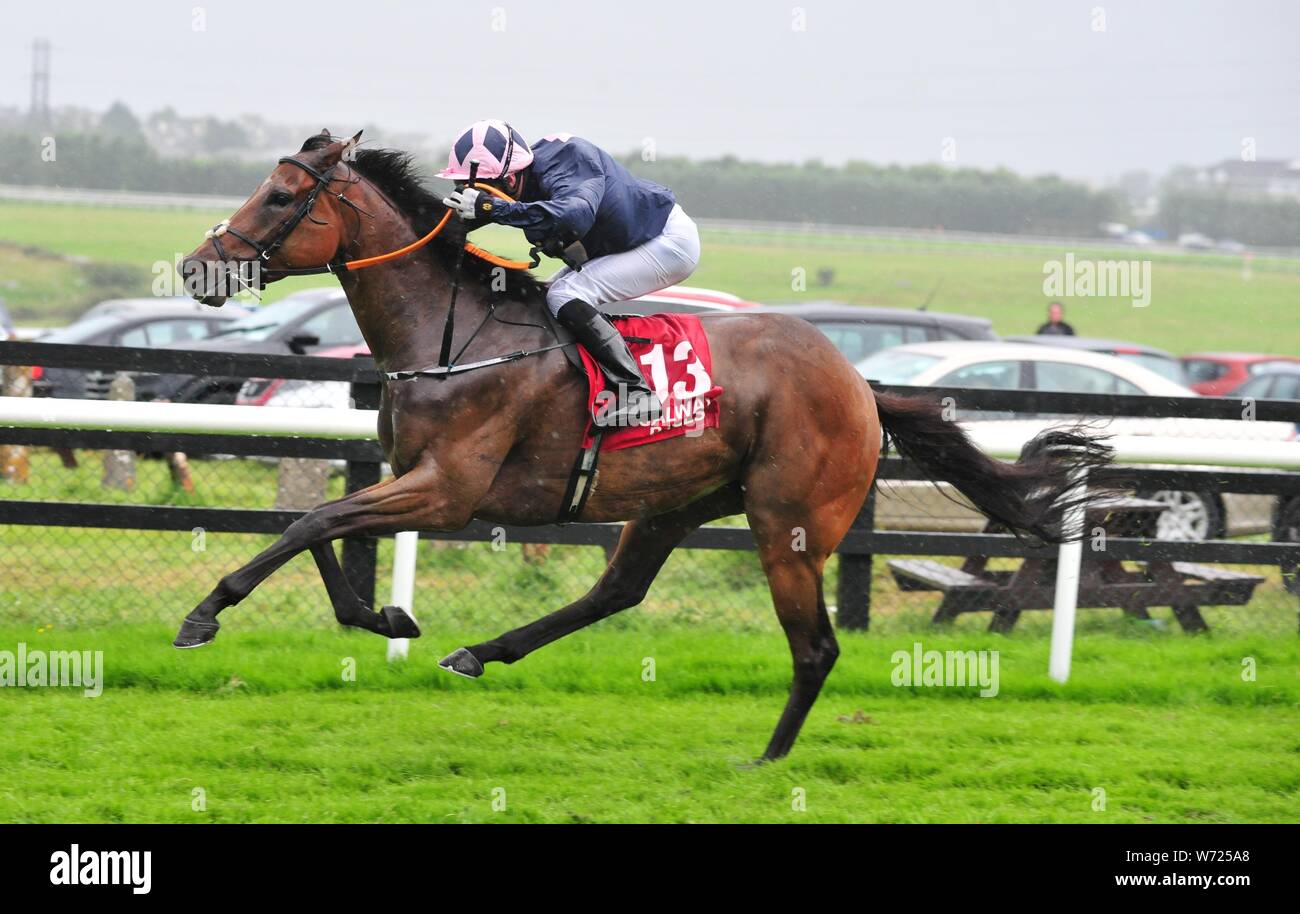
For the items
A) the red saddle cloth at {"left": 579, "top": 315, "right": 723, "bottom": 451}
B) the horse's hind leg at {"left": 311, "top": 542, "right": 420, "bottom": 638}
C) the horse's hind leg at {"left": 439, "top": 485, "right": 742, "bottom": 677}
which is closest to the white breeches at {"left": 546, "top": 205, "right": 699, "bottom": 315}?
the red saddle cloth at {"left": 579, "top": 315, "right": 723, "bottom": 451}

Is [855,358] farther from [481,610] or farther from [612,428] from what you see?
[612,428]

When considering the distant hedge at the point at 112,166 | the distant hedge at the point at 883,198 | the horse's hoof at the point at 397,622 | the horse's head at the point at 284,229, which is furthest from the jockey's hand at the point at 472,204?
the distant hedge at the point at 112,166

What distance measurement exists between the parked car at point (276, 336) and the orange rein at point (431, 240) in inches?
232

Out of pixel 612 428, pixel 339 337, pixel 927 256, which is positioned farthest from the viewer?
pixel 927 256

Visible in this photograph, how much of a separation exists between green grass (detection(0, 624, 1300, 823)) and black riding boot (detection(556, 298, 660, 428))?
4.38 feet

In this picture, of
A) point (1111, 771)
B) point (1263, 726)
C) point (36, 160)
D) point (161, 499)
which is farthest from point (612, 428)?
point (36, 160)

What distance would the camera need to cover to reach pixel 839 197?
39625 mm

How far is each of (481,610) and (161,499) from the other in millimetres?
2699

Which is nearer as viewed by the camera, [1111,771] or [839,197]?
Result: [1111,771]

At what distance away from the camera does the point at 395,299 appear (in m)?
5.08

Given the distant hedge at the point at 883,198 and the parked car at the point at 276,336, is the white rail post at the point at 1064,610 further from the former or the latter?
the distant hedge at the point at 883,198

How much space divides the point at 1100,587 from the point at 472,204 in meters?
4.30

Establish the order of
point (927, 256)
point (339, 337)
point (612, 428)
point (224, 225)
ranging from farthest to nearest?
point (927, 256) < point (339, 337) < point (612, 428) < point (224, 225)

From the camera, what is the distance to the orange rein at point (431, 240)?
16.4ft
